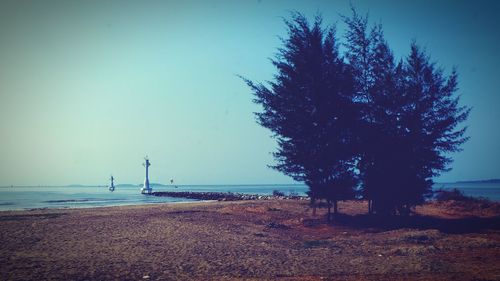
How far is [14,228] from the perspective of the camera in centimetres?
1520

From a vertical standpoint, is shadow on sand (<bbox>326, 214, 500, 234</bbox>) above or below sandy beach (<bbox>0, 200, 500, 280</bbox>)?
below

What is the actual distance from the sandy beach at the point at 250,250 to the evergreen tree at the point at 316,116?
2.49m

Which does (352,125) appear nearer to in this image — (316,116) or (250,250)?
(316,116)

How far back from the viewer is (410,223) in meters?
16.6

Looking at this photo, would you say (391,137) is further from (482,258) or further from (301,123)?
(482,258)

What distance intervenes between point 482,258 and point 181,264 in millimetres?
8496

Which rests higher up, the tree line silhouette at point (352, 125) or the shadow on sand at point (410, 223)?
the tree line silhouette at point (352, 125)

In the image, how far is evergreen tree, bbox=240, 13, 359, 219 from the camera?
17.3 meters

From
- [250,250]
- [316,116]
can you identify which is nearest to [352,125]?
[316,116]

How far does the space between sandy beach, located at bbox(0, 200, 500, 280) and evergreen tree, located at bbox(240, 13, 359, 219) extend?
249 centimetres

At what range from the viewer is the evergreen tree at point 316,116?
17.3 m

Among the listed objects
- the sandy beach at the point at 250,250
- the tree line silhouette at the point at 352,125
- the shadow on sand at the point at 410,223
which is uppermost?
the tree line silhouette at the point at 352,125

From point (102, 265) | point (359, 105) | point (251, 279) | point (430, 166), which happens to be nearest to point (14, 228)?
point (102, 265)

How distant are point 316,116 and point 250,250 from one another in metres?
8.76
